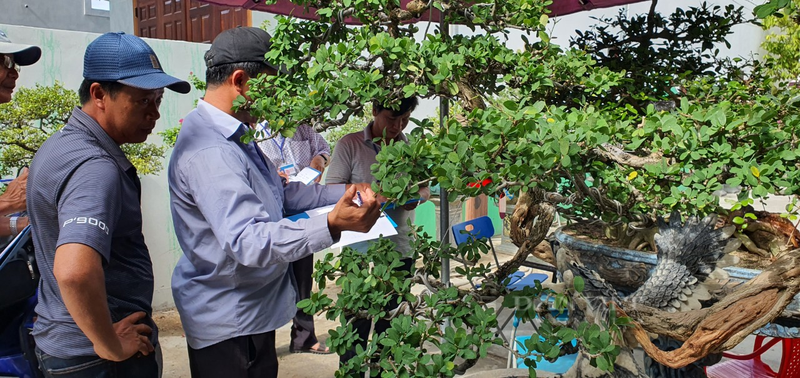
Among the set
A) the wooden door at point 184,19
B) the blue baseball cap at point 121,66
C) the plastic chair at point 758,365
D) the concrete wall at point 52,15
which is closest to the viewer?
the blue baseball cap at point 121,66

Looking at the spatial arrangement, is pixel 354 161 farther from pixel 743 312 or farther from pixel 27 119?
pixel 743 312

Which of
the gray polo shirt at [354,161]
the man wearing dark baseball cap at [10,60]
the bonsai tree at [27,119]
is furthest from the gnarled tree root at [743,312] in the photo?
the bonsai tree at [27,119]

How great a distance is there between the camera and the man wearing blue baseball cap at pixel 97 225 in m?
1.40

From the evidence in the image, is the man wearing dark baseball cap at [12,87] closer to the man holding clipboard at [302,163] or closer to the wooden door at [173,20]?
the man holding clipboard at [302,163]

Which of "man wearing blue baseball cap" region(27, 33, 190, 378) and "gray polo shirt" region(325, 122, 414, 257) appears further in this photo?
"gray polo shirt" region(325, 122, 414, 257)

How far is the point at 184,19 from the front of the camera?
761 cm

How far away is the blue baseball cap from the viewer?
1514mm

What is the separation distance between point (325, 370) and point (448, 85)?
2696mm

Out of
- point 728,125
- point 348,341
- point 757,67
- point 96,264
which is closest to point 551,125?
point 728,125

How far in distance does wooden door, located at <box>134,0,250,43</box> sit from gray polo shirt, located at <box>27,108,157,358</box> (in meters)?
5.15

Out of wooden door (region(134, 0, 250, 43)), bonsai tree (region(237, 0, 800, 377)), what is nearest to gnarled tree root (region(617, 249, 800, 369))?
bonsai tree (region(237, 0, 800, 377))

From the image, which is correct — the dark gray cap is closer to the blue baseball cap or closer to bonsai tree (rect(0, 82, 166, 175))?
the blue baseball cap

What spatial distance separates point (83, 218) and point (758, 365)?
290 cm

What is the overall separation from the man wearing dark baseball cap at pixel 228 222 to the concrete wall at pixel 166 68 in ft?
10.3
